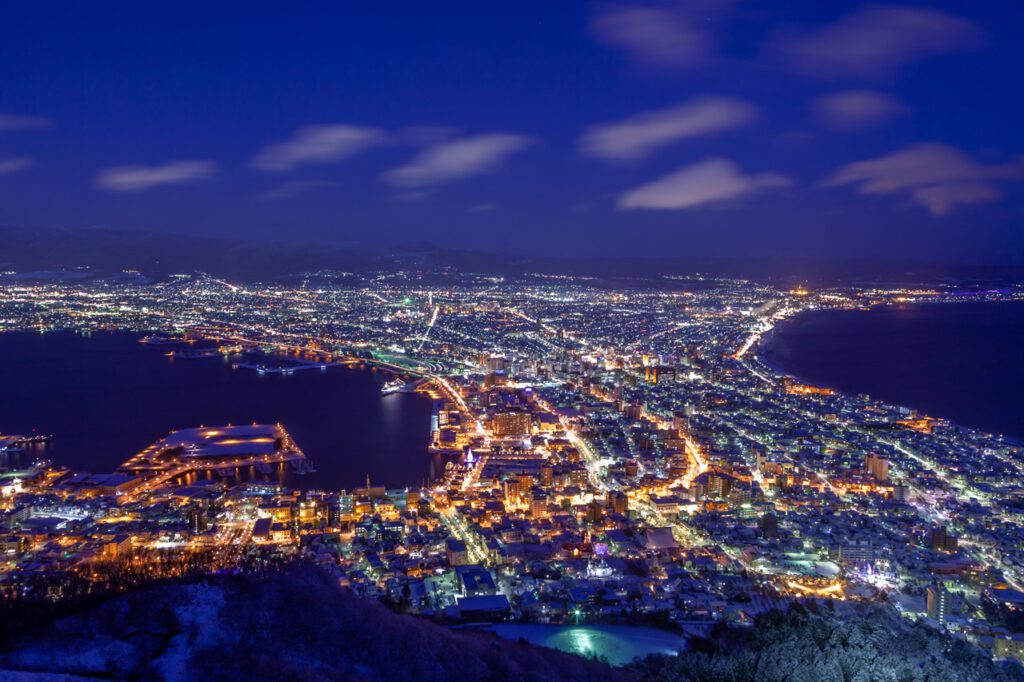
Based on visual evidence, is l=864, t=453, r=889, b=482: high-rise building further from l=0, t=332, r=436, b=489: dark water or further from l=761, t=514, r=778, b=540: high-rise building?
l=0, t=332, r=436, b=489: dark water

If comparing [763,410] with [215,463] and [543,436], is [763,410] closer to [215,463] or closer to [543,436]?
[543,436]

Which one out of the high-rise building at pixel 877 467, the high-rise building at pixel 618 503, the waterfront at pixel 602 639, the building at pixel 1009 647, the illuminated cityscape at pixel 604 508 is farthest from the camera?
the high-rise building at pixel 877 467

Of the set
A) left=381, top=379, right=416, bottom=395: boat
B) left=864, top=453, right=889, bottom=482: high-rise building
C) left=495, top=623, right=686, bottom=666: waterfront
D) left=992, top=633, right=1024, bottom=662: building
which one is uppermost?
left=381, top=379, right=416, bottom=395: boat

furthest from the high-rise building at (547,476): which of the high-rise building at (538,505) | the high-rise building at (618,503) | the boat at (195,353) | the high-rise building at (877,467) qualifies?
the boat at (195,353)

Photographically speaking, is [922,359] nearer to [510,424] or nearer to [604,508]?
[510,424]

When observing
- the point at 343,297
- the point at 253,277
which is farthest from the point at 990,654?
the point at 253,277

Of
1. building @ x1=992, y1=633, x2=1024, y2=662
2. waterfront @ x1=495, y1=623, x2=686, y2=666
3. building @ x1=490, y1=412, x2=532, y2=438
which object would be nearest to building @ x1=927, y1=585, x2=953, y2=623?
building @ x1=992, y1=633, x2=1024, y2=662

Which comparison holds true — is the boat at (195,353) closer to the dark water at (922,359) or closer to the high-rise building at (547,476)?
the high-rise building at (547,476)
